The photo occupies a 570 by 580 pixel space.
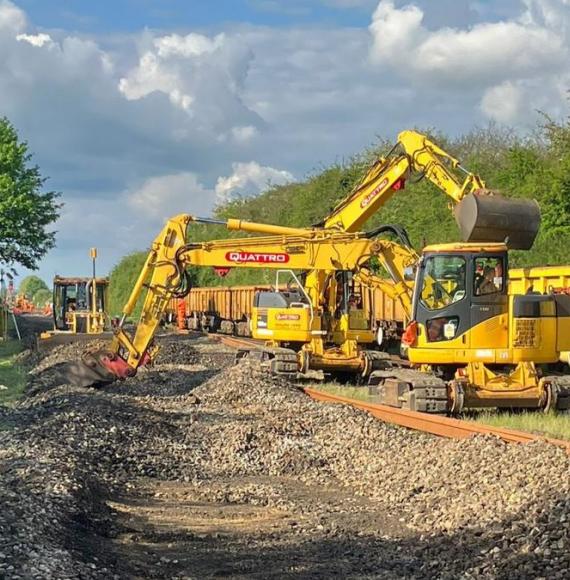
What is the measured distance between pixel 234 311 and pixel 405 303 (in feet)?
81.4

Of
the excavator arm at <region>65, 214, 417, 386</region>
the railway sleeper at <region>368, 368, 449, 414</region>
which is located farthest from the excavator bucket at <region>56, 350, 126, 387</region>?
the railway sleeper at <region>368, 368, 449, 414</region>

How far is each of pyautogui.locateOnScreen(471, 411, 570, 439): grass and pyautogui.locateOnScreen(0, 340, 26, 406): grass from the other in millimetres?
9416

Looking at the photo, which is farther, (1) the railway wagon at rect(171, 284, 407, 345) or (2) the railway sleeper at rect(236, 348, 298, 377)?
(1) the railway wagon at rect(171, 284, 407, 345)

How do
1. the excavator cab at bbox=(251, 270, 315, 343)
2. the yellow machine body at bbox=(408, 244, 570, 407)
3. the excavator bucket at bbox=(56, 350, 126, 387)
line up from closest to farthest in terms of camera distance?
the yellow machine body at bbox=(408, 244, 570, 407), the excavator bucket at bbox=(56, 350, 126, 387), the excavator cab at bbox=(251, 270, 315, 343)

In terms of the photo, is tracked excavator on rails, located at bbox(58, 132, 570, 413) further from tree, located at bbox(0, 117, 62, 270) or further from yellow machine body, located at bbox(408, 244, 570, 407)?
tree, located at bbox(0, 117, 62, 270)

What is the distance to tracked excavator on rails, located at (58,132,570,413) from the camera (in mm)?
14125

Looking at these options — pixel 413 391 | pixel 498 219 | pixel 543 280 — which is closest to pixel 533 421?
pixel 413 391

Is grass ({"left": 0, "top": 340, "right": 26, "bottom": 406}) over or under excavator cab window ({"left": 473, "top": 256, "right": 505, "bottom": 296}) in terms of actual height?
under

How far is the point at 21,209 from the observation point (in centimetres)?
5188

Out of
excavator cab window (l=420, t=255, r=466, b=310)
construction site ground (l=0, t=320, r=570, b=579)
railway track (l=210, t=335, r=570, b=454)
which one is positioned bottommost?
construction site ground (l=0, t=320, r=570, b=579)

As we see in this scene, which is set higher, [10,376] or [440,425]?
[440,425]

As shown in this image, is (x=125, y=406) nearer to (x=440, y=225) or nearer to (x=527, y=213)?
(x=527, y=213)

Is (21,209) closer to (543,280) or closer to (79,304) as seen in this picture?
(79,304)

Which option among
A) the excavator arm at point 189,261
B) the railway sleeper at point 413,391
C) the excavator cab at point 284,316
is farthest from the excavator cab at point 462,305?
the excavator cab at point 284,316
